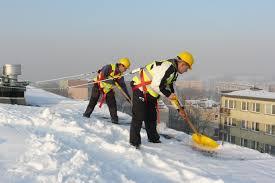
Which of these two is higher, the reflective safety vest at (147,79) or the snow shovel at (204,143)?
the reflective safety vest at (147,79)

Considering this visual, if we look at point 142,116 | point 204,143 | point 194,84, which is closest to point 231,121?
point 204,143

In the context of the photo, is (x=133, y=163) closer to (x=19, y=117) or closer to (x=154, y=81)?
(x=154, y=81)

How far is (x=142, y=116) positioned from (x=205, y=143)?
4.87 ft

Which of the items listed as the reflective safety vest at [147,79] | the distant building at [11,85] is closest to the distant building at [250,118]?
the distant building at [11,85]

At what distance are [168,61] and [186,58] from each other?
0.96ft

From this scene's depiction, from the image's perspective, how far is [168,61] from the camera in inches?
275

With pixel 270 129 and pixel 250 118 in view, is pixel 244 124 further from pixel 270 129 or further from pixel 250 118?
pixel 270 129

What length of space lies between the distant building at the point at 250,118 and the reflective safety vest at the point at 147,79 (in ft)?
119

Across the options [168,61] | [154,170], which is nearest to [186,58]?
[168,61]

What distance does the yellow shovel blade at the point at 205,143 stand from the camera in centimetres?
802

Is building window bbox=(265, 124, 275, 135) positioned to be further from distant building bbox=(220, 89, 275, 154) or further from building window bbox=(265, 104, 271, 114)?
building window bbox=(265, 104, 271, 114)

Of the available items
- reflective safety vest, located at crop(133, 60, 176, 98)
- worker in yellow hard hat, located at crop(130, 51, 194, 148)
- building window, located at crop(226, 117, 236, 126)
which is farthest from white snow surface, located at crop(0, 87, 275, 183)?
building window, located at crop(226, 117, 236, 126)

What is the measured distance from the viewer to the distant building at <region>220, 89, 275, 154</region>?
42.5 m

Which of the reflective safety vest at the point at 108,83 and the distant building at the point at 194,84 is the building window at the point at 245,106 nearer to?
the reflective safety vest at the point at 108,83
